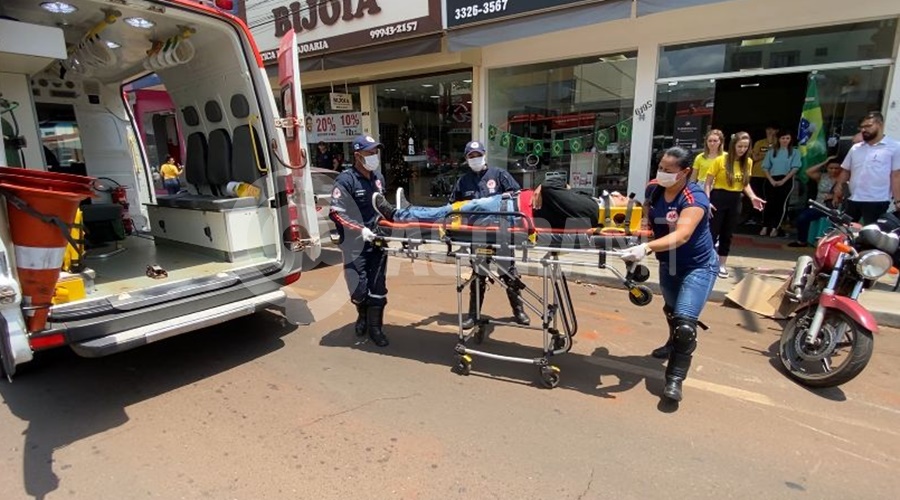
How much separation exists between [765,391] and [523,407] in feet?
5.37

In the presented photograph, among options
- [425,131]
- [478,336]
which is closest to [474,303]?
[478,336]

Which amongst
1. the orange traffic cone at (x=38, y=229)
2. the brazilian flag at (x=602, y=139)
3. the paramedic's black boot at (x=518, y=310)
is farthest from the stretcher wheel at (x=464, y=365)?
A: the brazilian flag at (x=602, y=139)

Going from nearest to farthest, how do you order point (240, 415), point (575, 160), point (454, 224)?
point (240, 415) < point (454, 224) < point (575, 160)

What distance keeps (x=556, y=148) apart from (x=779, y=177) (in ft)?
11.6

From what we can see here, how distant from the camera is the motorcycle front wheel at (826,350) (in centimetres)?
312

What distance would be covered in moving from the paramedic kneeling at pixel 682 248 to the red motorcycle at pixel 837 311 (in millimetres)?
845

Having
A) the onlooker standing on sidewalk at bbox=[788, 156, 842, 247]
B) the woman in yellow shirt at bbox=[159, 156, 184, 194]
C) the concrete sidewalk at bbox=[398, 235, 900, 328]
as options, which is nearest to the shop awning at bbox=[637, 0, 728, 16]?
the onlooker standing on sidewalk at bbox=[788, 156, 842, 247]

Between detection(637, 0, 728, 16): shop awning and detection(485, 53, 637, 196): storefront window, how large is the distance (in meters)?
1.73

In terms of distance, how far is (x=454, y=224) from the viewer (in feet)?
12.3

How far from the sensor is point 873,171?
16.7 feet

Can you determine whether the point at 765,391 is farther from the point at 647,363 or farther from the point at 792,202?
the point at 792,202

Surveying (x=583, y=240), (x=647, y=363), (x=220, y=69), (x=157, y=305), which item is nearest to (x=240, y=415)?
(x=157, y=305)

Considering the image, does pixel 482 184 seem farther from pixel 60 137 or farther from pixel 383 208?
pixel 60 137

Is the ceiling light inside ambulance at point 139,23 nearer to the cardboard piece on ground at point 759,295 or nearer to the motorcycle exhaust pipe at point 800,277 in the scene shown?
the motorcycle exhaust pipe at point 800,277
